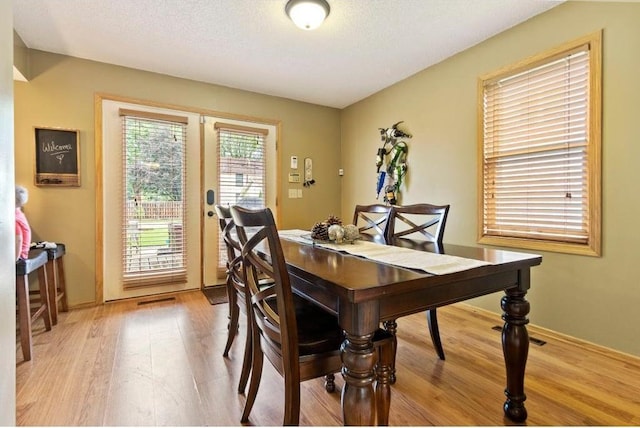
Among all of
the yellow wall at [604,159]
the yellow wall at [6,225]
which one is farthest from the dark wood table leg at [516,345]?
the yellow wall at [6,225]

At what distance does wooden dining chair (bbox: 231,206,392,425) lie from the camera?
1035 mm

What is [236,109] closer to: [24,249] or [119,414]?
[24,249]

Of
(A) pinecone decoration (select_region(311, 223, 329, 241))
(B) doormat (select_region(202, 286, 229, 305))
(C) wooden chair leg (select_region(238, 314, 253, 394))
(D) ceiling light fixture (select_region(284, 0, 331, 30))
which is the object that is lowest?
(B) doormat (select_region(202, 286, 229, 305))

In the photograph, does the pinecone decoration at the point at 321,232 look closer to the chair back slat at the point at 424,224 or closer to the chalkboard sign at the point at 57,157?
the chair back slat at the point at 424,224

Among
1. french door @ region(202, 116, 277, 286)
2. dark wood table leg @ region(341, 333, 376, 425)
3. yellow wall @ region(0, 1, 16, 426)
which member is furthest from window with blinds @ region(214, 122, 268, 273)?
dark wood table leg @ region(341, 333, 376, 425)

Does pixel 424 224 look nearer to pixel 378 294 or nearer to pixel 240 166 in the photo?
pixel 378 294

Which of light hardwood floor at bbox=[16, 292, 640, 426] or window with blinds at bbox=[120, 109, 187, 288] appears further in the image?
window with blinds at bbox=[120, 109, 187, 288]

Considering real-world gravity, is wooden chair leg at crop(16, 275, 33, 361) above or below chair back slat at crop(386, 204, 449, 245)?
below

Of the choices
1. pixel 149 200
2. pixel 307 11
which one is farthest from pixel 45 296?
pixel 307 11

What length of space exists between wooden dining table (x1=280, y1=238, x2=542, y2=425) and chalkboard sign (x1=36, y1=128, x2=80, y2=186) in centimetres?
253

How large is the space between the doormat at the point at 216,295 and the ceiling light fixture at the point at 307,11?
2505 mm

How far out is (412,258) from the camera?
1289mm

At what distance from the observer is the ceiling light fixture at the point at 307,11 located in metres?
2.01

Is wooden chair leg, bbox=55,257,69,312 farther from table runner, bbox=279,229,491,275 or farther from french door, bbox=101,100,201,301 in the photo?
table runner, bbox=279,229,491,275
